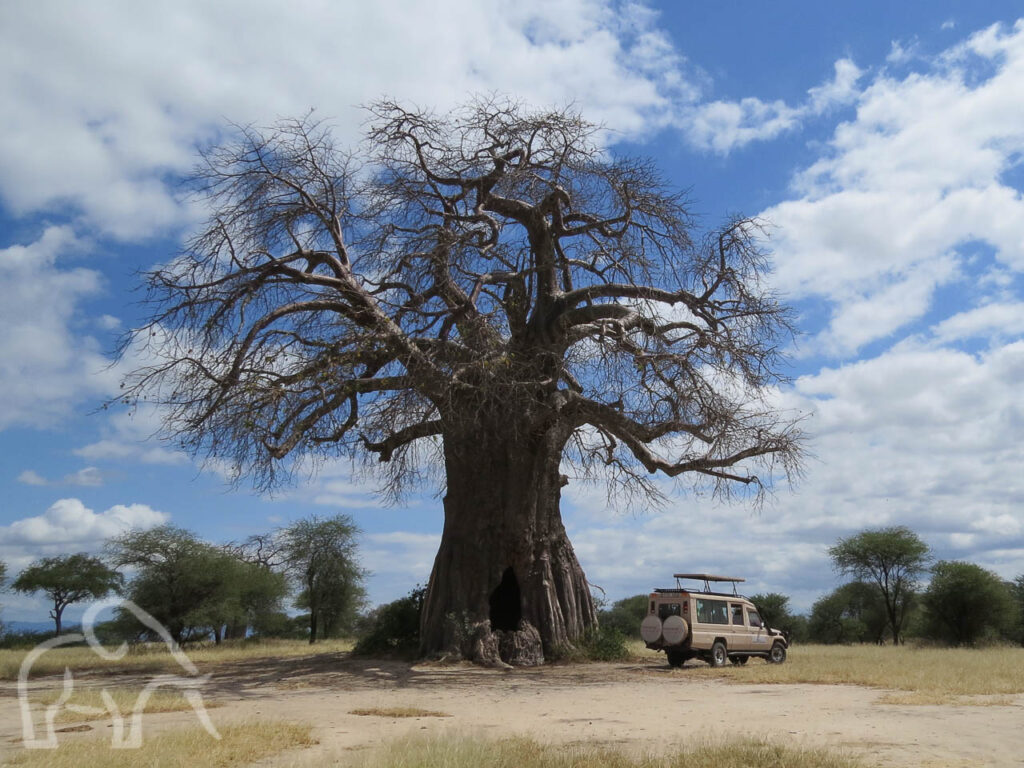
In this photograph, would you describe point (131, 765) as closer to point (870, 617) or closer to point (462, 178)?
point (462, 178)

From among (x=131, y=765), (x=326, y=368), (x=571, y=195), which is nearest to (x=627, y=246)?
(x=571, y=195)

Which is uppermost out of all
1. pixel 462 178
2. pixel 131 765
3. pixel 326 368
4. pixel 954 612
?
pixel 462 178

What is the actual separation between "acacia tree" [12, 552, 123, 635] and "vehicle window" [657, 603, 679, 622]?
23099 millimetres

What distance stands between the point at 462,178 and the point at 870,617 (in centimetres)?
3187

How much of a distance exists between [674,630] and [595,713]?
7412mm

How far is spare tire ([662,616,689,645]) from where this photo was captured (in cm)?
1678

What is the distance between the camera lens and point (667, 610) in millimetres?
17484

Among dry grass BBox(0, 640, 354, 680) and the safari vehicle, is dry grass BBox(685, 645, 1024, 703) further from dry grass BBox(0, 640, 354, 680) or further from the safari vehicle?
dry grass BBox(0, 640, 354, 680)

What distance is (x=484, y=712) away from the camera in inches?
391

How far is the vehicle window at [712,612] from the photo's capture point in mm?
17328

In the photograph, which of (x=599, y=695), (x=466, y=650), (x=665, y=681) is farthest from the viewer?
(x=466, y=650)

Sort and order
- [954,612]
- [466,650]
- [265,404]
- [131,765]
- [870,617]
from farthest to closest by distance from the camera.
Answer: [870,617]
[954,612]
[466,650]
[265,404]
[131,765]

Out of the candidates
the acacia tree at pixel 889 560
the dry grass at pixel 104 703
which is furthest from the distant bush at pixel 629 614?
the dry grass at pixel 104 703

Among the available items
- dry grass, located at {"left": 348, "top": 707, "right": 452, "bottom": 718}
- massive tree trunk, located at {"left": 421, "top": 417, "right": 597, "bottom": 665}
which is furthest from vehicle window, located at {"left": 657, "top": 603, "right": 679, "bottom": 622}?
dry grass, located at {"left": 348, "top": 707, "right": 452, "bottom": 718}
